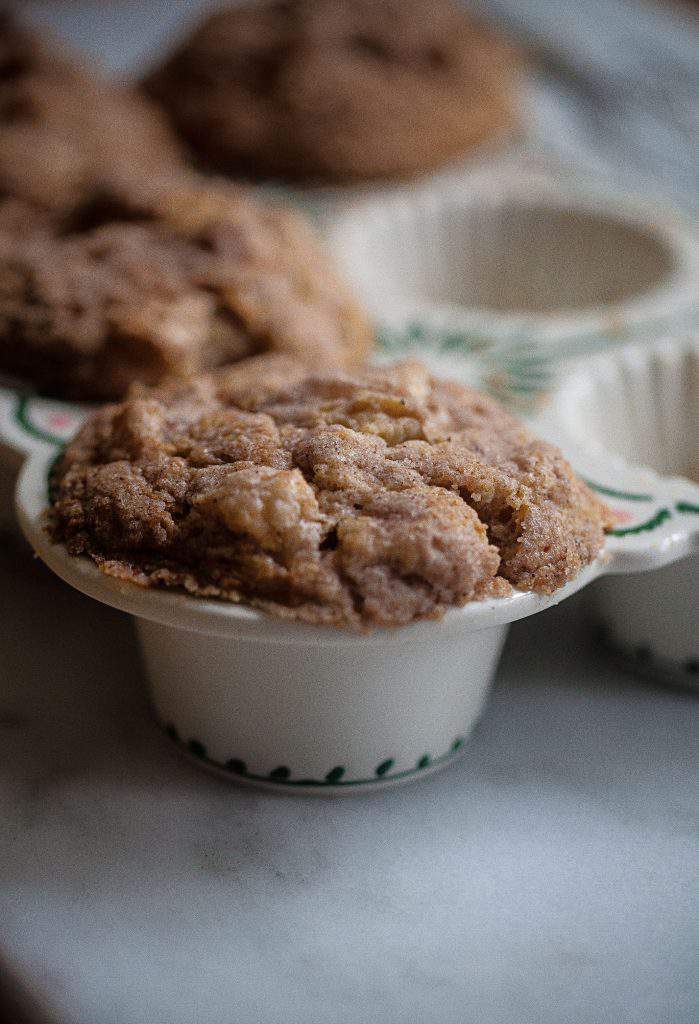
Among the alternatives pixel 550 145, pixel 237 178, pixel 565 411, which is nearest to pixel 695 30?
pixel 550 145

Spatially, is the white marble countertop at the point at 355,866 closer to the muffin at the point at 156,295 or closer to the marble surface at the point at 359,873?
the marble surface at the point at 359,873

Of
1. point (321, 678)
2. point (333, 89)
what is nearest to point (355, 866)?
point (321, 678)

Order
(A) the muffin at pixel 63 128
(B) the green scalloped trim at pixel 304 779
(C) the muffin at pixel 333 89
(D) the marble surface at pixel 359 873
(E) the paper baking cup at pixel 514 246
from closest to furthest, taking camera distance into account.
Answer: (D) the marble surface at pixel 359 873 → (B) the green scalloped trim at pixel 304 779 → (A) the muffin at pixel 63 128 → (E) the paper baking cup at pixel 514 246 → (C) the muffin at pixel 333 89

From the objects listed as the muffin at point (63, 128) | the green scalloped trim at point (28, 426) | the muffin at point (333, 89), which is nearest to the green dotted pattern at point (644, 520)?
the green scalloped trim at point (28, 426)

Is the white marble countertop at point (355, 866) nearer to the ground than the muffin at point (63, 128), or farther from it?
nearer to the ground

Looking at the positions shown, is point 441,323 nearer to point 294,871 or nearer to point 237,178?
point 237,178

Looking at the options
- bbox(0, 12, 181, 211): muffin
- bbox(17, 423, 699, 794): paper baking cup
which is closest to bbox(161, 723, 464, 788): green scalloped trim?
bbox(17, 423, 699, 794): paper baking cup

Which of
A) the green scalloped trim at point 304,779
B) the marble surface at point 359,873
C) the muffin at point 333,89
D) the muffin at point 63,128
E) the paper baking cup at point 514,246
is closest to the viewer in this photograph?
the marble surface at point 359,873

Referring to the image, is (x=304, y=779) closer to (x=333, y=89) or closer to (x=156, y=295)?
(x=156, y=295)
